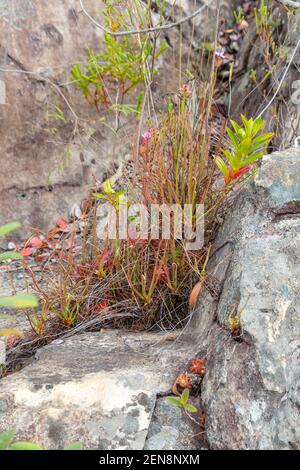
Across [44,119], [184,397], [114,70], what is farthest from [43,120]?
[184,397]

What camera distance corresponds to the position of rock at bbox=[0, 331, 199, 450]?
1628 mm

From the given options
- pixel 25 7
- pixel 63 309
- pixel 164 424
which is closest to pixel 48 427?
pixel 164 424

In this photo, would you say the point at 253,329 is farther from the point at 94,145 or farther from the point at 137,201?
the point at 94,145

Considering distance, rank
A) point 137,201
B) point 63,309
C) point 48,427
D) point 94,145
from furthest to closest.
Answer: point 94,145 → point 137,201 → point 63,309 → point 48,427

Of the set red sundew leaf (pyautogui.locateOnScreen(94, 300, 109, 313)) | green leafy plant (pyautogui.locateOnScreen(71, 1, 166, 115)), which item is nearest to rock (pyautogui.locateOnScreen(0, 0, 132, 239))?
green leafy plant (pyautogui.locateOnScreen(71, 1, 166, 115))

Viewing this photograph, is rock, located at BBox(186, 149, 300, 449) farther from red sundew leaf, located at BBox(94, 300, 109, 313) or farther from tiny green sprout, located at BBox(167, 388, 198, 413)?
red sundew leaf, located at BBox(94, 300, 109, 313)

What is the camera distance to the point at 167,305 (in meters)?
2.18

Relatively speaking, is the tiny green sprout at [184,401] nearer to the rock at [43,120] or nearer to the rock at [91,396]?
the rock at [91,396]

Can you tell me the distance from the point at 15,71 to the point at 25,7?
0.39 metres

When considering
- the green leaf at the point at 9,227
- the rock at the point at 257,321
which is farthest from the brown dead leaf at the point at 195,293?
the green leaf at the point at 9,227

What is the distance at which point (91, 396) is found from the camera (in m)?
1.71
